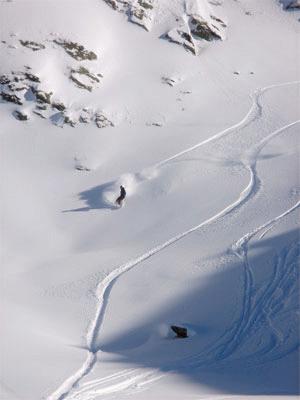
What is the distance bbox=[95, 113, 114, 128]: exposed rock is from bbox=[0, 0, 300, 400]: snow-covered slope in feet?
0.23

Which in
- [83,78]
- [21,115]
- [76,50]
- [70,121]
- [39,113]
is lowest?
[21,115]

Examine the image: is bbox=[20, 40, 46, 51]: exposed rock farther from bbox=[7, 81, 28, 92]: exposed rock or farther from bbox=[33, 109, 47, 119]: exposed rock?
bbox=[33, 109, 47, 119]: exposed rock

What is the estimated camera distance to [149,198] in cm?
2106

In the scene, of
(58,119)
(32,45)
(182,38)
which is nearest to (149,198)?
(58,119)

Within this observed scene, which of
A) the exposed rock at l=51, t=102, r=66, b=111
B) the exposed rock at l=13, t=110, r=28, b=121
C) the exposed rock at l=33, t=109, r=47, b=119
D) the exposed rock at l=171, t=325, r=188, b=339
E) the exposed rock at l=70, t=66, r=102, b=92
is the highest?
the exposed rock at l=171, t=325, r=188, b=339

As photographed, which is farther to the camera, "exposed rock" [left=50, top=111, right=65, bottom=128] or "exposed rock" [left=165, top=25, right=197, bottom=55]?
"exposed rock" [left=165, top=25, right=197, bottom=55]

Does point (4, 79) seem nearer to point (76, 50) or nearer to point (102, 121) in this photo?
point (76, 50)

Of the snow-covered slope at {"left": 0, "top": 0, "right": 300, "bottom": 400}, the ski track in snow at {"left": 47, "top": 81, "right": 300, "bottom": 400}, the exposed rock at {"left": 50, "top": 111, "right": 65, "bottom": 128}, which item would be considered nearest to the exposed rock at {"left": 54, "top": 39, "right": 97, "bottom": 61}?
the snow-covered slope at {"left": 0, "top": 0, "right": 300, "bottom": 400}

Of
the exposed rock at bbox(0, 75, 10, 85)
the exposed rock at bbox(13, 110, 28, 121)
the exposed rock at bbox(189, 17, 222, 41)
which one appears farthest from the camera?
the exposed rock at bbox(189, 17, 222, 41)

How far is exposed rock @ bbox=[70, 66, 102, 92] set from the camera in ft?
85.0

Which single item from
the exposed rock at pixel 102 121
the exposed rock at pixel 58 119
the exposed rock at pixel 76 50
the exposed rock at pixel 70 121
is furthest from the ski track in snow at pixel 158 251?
the exposed rock at pixel 76 50

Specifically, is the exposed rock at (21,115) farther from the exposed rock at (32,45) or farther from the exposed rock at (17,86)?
the exposed rock at (32,45)

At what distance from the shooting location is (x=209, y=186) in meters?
21.1

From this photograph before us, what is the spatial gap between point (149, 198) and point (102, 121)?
216 inches
